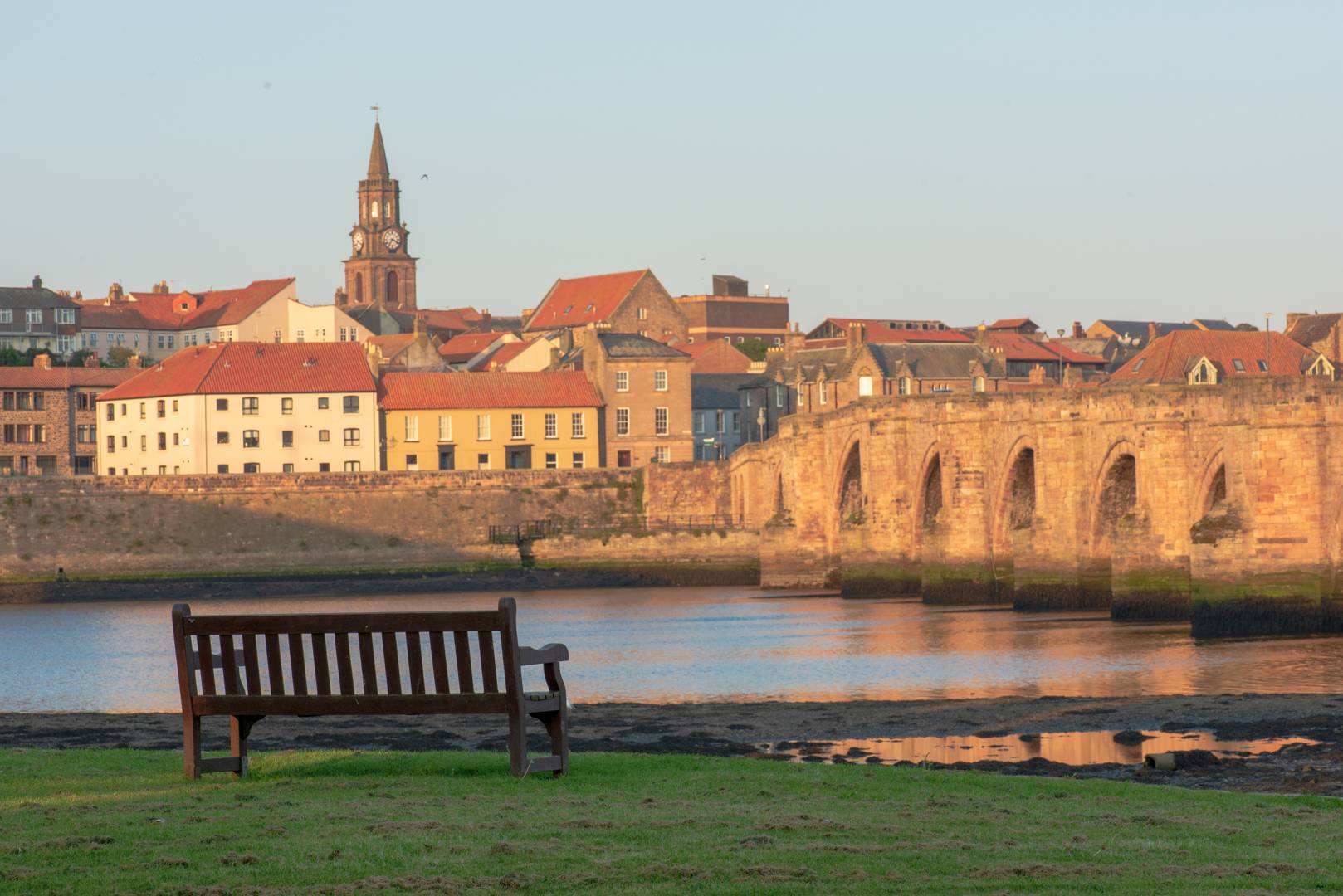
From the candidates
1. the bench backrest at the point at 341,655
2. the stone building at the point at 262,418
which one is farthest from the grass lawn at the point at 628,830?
the stone building at the point at 262,418

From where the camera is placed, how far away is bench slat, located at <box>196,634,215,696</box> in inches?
470

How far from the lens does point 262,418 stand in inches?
3329

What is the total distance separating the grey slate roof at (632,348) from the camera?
87.8 metres

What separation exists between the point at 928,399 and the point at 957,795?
46883mm

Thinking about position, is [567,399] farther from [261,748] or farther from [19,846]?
[19,846]

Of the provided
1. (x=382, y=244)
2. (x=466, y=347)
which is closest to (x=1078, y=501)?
(x=466, y=347)

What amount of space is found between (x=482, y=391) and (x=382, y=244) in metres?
70.4

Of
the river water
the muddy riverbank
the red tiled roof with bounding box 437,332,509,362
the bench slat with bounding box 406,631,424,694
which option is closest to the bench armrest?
the bench slat with bounding box 406,631,424,694

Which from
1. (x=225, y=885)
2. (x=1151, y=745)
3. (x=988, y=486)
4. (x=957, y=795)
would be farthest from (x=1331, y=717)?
(x=988, y=486)

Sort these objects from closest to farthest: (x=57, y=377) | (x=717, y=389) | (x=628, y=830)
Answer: (x=628, y=830), (x=57, y=377), (x=717, y=389)

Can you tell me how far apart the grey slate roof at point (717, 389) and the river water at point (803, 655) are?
4213 centimetres

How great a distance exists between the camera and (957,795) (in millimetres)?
11391

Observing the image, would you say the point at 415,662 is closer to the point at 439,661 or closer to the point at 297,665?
the point at 439,661

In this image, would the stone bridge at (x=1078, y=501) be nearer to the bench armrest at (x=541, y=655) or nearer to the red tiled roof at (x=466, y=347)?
the bench armrest at (x=541, y=655)
